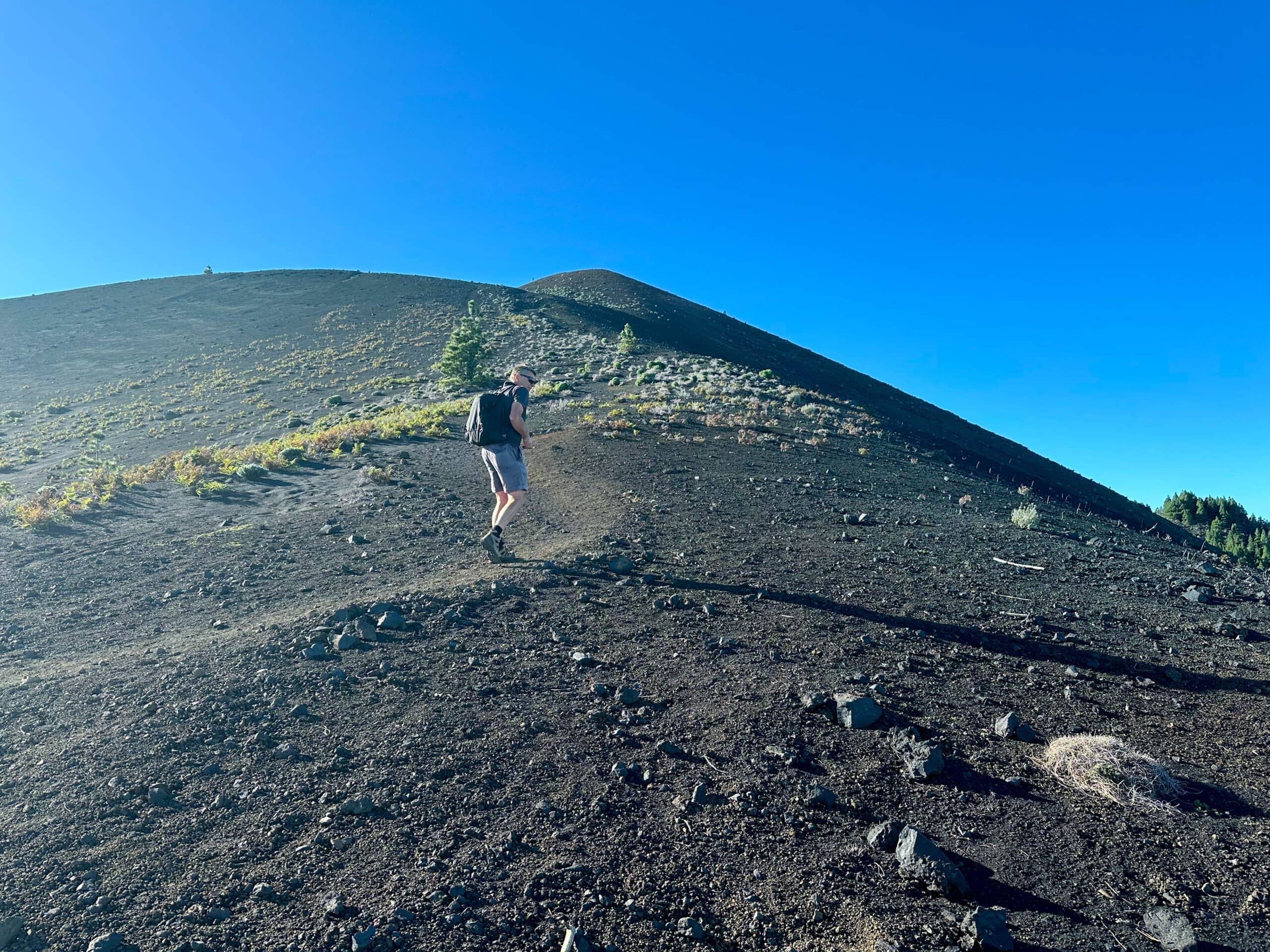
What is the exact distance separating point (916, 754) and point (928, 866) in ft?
3.18

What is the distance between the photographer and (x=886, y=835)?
132 inches

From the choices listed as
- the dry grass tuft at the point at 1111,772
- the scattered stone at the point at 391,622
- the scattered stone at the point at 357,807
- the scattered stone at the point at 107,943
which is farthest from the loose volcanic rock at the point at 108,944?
the dry grass tuft at the point at 1111,772

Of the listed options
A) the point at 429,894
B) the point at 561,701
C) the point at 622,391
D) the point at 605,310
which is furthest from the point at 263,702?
the point at 605,310

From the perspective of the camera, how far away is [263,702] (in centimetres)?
489

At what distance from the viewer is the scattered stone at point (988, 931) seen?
2723 mm

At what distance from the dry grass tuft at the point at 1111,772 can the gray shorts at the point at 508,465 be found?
5737 mm

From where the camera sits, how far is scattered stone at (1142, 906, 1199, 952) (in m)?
2.72

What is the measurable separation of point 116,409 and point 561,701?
33388mm

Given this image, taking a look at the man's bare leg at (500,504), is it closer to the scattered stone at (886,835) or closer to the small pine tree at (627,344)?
the scattered stone at (886,835)

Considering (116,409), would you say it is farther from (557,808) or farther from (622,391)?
(557,808)

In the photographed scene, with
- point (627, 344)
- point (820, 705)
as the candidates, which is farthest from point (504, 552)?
point (627, 344)

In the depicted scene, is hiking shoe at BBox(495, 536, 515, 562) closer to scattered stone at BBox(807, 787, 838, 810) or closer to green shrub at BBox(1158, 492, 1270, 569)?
scattered stone at BBox(807, 787, 838, 810)

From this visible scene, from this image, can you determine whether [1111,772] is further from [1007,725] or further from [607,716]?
[607,716]

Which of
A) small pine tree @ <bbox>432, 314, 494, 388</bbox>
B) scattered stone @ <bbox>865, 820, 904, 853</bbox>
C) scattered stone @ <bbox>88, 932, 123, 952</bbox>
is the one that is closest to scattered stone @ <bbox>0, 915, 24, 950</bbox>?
scattered stone @ <bbox>88, 932, 123, 952</bbox>
